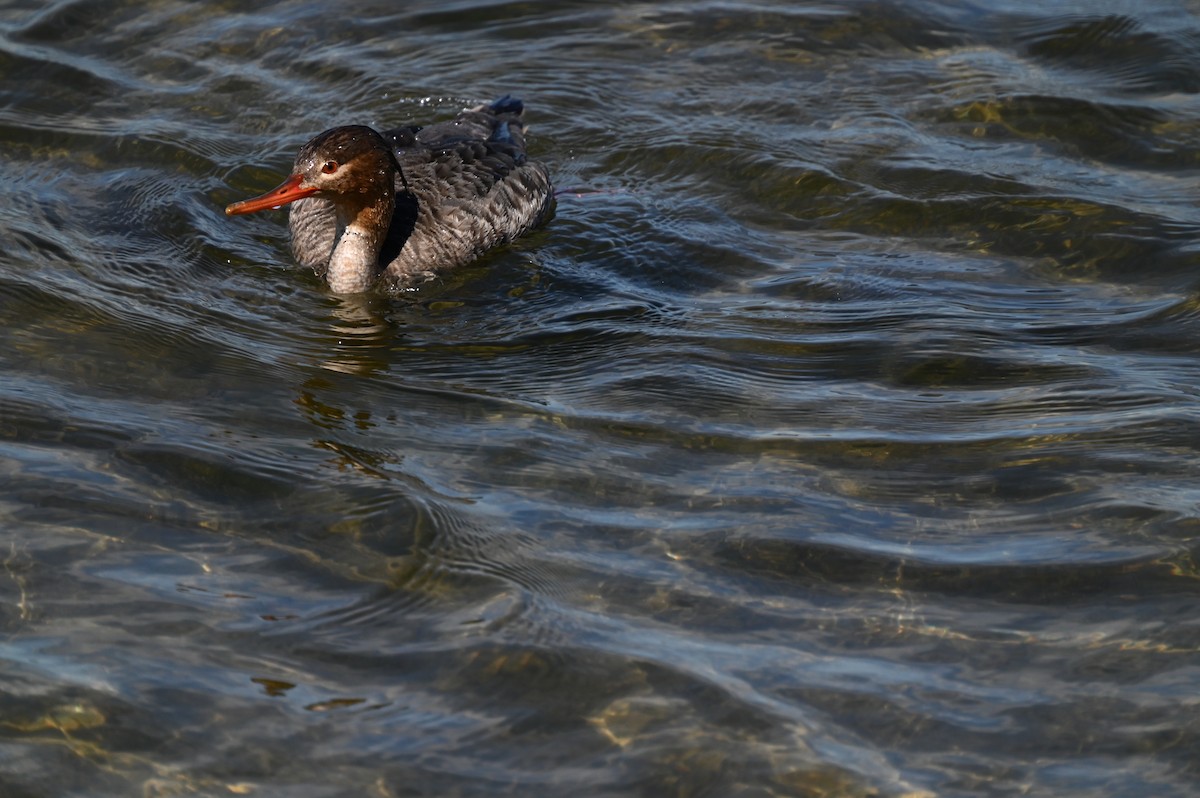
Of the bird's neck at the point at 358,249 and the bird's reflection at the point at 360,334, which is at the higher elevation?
the bird's neck at the point at 358,249

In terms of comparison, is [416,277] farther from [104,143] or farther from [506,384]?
[104,143]

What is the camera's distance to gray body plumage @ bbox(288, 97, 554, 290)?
9750 mm

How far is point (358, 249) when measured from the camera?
374 inches

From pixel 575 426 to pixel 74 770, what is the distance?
9.99 feet

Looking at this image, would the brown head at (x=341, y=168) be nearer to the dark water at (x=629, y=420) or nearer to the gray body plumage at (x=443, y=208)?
the gray body plumage at (x=443, y=208)

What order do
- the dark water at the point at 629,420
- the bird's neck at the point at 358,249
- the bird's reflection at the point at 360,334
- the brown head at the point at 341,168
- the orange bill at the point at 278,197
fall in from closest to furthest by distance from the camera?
the dark water at the point at 629,420, the bird's reflection at the point at 360,334, the orange bill at the point at 278,197, the brown head at the point at 341,168, the bird's neck at the point at 358,249

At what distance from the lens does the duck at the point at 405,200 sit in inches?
366

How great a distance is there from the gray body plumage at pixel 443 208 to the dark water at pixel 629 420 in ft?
0.67

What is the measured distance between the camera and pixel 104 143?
10727 millimetres

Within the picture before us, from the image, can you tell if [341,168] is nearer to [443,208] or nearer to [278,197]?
[278,197]

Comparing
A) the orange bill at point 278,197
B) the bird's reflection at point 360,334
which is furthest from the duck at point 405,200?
the bird's reflection at point 360,334

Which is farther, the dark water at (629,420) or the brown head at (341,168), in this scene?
the brown head at (341,168)

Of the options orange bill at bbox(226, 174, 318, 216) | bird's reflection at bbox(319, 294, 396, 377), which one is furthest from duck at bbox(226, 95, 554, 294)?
bird's reflection at bbox(319, 294, 396, 377)

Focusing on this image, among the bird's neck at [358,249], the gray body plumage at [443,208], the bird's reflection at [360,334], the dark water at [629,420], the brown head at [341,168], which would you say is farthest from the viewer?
the gray body plumage at [443,208]
